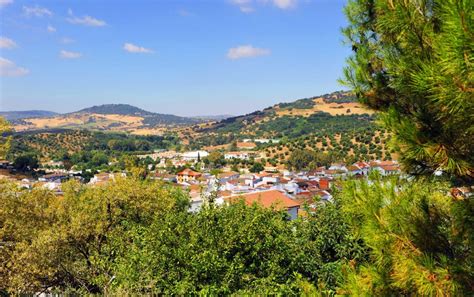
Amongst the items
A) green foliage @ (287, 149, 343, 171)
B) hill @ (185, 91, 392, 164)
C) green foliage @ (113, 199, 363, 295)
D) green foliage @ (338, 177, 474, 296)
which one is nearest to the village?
green foliage @ (113, 199, 363, 295)

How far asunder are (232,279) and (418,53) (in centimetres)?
679

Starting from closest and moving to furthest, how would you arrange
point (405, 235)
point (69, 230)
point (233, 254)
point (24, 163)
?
1. point (405, 235)
2. point (233, 254)
3. point (69, 230)
4. point (24, 163)

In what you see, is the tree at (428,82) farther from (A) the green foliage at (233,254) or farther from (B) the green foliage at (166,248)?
(A) the green foliage at (233,254)

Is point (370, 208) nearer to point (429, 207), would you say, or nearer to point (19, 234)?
point (429, 207)

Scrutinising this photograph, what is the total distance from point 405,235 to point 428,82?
1.48 metres

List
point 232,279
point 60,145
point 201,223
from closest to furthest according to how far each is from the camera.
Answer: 1. point 232,279
2. point 201,223
3. point 60,145

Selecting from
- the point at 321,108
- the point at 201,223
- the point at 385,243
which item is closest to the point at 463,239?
the point at 385,243

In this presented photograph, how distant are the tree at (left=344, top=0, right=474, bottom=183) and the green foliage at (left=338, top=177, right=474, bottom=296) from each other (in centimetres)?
34

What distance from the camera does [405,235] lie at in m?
3.38

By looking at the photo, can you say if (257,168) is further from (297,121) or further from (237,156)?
(297,121)

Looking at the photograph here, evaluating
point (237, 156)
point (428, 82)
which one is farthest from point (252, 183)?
point (428, 82)

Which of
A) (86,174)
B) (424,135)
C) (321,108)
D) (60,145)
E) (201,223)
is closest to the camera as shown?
(424,135)

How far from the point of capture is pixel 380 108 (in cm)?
401

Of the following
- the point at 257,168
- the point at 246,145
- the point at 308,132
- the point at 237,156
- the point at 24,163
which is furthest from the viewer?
the point at 246,145
